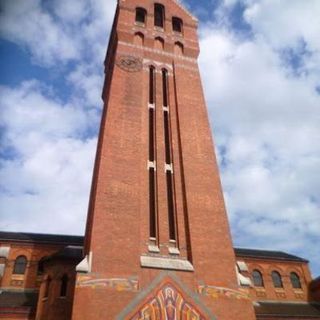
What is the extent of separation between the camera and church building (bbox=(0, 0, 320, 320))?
45.0 feet

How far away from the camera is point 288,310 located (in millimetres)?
22203

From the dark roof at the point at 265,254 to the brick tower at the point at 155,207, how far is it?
35.6 feet

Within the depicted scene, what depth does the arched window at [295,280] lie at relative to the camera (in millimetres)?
25878

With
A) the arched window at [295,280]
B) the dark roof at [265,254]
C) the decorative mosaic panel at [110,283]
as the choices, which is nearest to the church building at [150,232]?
the decorative mosaic panel at [110,283]

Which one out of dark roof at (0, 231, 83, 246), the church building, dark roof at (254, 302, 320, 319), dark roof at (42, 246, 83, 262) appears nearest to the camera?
the church building

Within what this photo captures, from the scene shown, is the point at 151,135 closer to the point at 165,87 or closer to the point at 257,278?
the point at 165,87

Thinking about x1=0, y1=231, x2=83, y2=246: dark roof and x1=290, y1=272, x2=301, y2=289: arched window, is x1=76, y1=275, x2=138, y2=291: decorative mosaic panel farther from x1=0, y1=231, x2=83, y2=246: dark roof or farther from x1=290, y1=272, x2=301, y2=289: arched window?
x1=290, y1=272, x2=301, y2=289: arched window

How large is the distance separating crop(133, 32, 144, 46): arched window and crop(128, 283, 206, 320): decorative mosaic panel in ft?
50.4

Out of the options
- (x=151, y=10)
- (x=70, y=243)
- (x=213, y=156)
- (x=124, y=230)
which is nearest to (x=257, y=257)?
(x=213, y=156)

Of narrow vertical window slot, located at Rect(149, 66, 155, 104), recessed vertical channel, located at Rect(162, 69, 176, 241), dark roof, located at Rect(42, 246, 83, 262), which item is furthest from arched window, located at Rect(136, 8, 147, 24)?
dark roof, located at Rect(42, 246, 83, 262)

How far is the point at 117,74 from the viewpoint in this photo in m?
20.6

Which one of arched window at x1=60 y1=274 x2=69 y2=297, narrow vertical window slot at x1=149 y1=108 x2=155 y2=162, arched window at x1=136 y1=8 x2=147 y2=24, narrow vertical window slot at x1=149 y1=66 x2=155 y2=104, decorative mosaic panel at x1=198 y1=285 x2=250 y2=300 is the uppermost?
arched window at x1=136 y1=8 x2=147 y2=24

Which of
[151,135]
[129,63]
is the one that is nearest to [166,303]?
[151,135]

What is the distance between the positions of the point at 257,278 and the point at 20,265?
15662mm
